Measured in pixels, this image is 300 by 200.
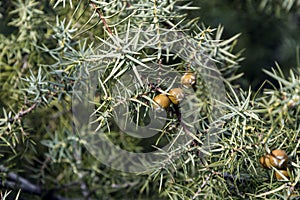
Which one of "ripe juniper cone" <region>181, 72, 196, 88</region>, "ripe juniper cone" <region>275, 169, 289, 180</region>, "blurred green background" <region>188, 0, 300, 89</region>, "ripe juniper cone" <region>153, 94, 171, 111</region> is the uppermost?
"ripe juniper cone" <region>181, 72, 196, 88</region>

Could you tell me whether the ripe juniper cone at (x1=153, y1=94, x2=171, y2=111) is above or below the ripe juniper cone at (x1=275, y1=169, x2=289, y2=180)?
above

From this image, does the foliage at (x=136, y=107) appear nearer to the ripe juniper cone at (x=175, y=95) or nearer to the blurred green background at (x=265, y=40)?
the ripe juniper cone at (x=175, y=95)

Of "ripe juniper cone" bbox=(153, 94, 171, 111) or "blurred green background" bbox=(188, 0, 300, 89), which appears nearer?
"ripe juniper cone" bbox=(153, 94, 171, 111)

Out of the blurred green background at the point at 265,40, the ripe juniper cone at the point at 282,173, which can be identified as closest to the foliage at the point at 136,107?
the ripe juniper cone at the point at 282,173

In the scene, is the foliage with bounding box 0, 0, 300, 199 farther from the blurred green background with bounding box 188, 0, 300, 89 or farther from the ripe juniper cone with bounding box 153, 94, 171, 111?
the blurred green background with bounding box 188, 0, 300, 89

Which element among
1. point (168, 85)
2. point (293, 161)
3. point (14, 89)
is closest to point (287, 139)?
point (293, 161)

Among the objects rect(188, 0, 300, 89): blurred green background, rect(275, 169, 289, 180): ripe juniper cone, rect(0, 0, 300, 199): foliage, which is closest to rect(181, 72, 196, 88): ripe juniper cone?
rect(0, 0, 300, 199): foliage

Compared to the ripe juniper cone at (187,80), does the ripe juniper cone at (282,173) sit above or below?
below

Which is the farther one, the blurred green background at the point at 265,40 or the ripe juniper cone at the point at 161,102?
the blurred green background at the point at 265,40
